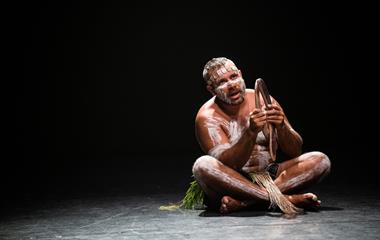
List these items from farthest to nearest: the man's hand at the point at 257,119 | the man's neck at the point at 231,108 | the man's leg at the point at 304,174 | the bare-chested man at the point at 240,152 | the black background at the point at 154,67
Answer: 1. the black background at the point at 154,67
2. the man's neck at the point at 231,108
3. the man's leg at the point at 304,174
4. the bare-chested man at the point at 240,152
5. the man's hand at the point at 257,119

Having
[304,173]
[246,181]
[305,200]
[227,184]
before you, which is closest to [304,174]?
[304,173]

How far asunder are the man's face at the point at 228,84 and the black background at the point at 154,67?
2338mm

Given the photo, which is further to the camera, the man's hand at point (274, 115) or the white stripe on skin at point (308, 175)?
the white stripe on skin at point (308, 175)

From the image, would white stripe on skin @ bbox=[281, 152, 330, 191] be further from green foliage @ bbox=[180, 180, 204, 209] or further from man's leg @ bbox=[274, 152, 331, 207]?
green foliage @ bbox=[180, 180, 204, 209]

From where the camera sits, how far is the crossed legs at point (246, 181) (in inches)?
157

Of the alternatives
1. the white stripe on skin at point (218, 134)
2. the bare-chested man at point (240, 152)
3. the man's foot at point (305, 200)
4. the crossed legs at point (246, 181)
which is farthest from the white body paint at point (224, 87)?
the man's foot at point (305, 200)

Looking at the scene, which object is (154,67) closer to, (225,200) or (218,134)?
(218,134)

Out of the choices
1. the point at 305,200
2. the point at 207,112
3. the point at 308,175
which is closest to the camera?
the point at 305,200

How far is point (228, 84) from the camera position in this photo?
4.15 metres

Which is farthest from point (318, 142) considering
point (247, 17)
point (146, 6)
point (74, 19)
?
point (74, 19)

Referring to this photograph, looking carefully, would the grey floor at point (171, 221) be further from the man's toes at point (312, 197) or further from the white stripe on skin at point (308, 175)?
the white stripe on skin at point (308, 175)

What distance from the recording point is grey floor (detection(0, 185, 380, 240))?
11.4ft

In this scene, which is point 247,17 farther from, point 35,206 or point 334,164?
point 35,206

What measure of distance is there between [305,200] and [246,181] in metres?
0.35
